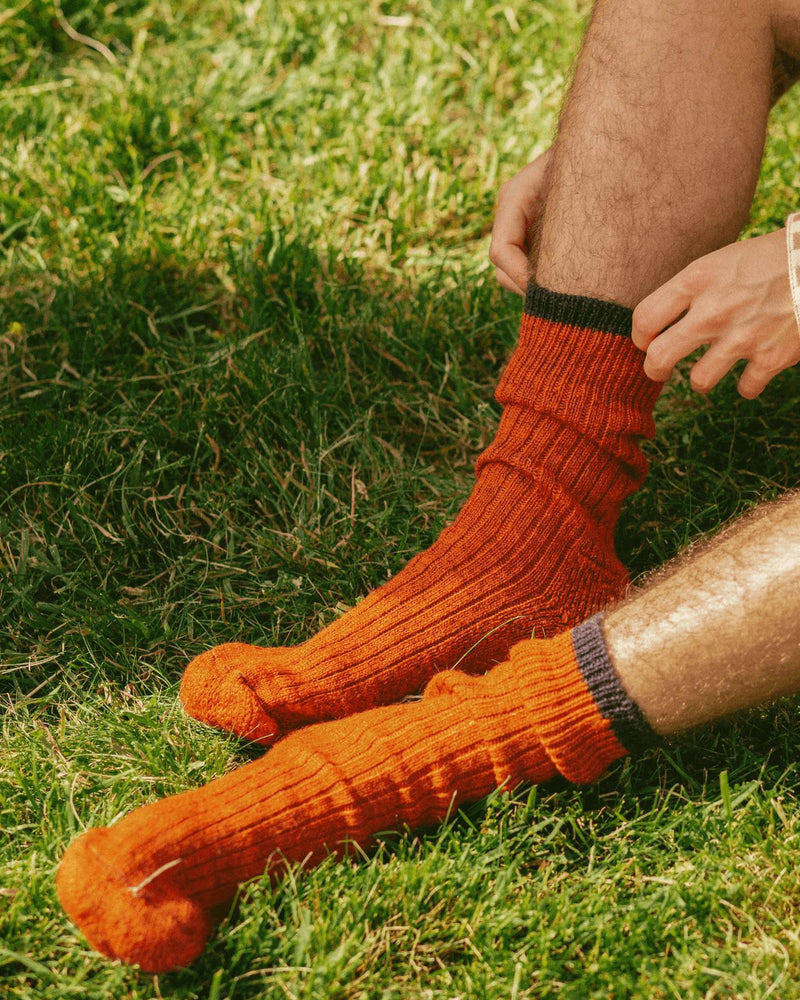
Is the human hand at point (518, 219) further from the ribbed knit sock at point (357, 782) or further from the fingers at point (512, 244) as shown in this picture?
the ribbed knit sock at point (357, 782)

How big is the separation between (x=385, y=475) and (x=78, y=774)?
0.82 metres

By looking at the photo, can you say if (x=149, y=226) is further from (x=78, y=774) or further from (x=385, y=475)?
(x=78, y=774)

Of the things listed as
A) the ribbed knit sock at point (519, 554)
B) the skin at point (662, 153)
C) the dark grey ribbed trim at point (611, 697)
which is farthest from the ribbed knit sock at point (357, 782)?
the skin at point (662, 153)

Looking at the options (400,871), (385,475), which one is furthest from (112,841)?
(385,475)

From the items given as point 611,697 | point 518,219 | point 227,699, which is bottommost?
point 227,699

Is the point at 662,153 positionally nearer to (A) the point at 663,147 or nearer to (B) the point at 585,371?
(A) the point at 663,147

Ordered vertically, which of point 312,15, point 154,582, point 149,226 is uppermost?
point 312,15

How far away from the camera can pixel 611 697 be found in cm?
137

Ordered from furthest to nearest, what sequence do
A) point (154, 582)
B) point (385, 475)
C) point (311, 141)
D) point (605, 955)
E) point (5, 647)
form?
1. point (311, 141)
2. point (385, 475)
3. point (154, 582)
4. point (5, 647)
5. point (605, 955)

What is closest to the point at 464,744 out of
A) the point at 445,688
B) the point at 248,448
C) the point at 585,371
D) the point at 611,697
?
the point at 445,688

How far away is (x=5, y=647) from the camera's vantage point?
175 cm

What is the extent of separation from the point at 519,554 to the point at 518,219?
638 millimetres

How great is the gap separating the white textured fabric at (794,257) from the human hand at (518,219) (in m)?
0.50

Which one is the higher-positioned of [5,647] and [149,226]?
[149,226]
